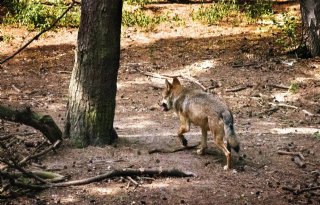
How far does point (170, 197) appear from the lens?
7133 mm

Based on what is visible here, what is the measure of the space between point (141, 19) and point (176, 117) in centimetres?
959

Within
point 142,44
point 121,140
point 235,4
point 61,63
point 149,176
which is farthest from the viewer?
point 235,4

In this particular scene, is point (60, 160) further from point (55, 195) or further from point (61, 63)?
point (61, 63)

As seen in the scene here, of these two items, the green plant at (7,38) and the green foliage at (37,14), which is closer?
the green plant at (7,38)

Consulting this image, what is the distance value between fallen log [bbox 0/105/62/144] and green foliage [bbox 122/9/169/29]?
1338 cm

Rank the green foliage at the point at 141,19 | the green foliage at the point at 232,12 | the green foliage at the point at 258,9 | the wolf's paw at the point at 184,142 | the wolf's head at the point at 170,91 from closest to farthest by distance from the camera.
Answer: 1. the wolf's paw at the point at 184,142
2. the wolf's head at the point at 170,91
3. the green foliage at the point at 141,19
4. the green foliage at the point at 232,12
5. the green foliage at the point at 258,9

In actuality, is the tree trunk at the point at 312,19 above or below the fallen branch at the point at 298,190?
above

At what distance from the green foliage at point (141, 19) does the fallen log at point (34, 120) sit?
43.9 feet

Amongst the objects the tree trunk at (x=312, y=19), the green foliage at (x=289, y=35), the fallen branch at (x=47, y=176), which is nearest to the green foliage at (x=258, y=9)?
the green foliage at (x=289, y=35)

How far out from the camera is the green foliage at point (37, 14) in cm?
2089

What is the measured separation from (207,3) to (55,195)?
742 inches

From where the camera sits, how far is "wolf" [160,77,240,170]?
8.18 meters

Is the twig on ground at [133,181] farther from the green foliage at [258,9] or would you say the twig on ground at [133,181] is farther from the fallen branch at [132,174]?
the green foliage at [258,9]

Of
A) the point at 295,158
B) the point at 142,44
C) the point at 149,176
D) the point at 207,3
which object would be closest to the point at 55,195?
the point at 149,176
